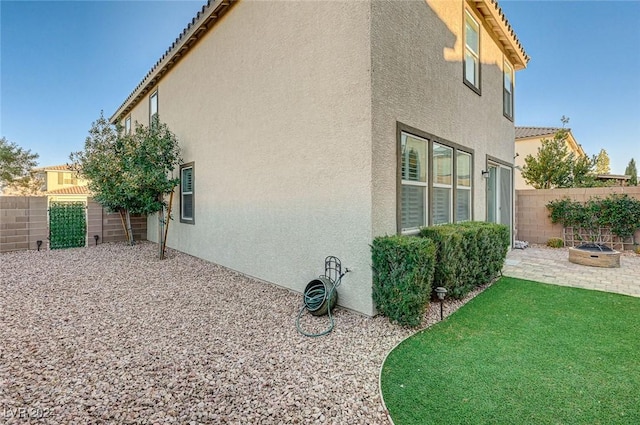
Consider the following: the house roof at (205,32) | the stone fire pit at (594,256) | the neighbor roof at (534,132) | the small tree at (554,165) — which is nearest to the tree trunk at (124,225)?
the house roof at (205,32)

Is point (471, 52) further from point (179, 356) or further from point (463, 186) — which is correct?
point (179, 356)

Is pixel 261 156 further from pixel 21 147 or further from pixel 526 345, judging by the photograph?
pixel 21 147

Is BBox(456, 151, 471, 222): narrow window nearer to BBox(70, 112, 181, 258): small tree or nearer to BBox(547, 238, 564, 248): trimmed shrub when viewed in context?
BBox(547, 238, 564, 248): trimmed shrub

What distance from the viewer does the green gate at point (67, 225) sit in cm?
1022

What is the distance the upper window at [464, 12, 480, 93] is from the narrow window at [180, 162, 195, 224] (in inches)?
329

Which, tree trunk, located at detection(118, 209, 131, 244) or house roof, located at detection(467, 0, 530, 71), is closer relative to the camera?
house roof, located at detection(467, 0, 530, 71)

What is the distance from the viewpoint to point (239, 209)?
7.09m

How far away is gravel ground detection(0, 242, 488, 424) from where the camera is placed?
2480 millimetres

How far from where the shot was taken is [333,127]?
4871 millimetres

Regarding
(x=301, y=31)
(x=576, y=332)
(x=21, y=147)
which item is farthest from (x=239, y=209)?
(x=21, y=147)

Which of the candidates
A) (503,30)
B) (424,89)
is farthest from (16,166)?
(503,30)

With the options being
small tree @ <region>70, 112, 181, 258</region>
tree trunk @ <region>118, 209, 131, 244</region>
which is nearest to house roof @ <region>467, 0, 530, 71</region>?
small tree @ <region>70, 112, 181, 258</region>

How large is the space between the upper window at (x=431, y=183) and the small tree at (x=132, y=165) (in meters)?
7.24

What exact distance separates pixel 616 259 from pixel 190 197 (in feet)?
40.6
